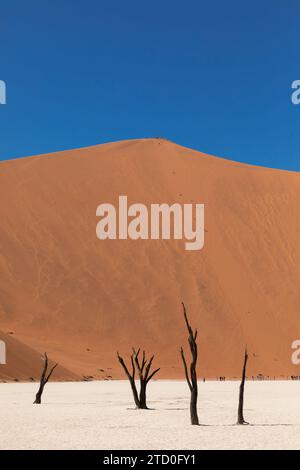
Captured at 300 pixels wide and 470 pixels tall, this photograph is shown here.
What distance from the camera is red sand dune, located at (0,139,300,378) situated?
180 ft

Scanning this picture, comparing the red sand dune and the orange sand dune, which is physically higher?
the red sand dune

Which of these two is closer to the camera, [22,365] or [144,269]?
[22,365]

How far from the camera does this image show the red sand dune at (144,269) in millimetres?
54812

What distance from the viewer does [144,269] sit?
6356 centimetres

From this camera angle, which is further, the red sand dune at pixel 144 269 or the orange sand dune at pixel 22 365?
the red sand dune at pixel 144 269

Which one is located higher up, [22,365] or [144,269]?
[144,269]

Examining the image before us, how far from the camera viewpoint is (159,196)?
7344 cm

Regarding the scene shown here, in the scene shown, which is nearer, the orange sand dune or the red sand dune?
the orange sand dune

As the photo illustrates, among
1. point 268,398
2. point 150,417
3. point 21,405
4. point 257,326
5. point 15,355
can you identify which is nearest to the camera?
point 150,417

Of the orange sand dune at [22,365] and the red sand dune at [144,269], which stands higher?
the red sand dune at [144,269]
